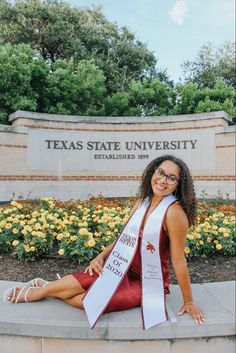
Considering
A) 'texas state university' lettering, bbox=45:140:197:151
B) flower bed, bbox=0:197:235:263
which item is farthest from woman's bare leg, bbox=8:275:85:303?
'texas state university' lettering, bbox=45:140:197:151

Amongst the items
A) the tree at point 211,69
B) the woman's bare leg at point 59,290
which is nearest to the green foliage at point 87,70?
the tree at point 211,69

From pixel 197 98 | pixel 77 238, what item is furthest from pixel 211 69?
pixel 77 238

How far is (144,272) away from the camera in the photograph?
8.00 ft

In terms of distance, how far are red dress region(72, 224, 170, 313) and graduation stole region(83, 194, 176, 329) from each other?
0.15ft

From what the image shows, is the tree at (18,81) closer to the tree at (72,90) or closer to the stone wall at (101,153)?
the tree at (72,90)

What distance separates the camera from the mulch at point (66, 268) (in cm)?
361

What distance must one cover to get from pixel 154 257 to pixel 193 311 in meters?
0.42

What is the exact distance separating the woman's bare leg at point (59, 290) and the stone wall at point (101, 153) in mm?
6880

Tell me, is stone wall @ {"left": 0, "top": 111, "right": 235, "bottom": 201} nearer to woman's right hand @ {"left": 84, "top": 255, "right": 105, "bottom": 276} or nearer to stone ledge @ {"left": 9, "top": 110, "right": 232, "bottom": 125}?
stone ledge @ {"left": 9, "top": 110, "right": 232, "bottom": 125}

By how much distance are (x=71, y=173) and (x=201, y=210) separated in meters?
5.13

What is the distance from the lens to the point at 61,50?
19.1 m

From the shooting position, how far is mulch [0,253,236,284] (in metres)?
3.61

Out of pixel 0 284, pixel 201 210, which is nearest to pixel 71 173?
pixel 201 210

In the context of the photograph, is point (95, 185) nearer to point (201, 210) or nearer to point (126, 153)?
point (126, 153)
